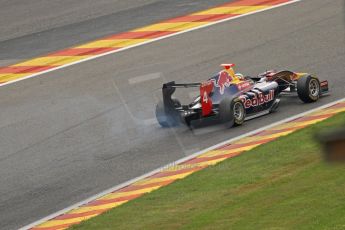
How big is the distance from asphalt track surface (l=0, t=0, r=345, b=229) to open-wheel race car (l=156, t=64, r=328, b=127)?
19cm

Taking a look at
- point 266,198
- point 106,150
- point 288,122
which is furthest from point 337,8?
point 266,198

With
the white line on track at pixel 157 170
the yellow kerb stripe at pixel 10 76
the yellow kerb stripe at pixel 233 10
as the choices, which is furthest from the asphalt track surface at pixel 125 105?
the yellow kerb stripe at pixel 10 76

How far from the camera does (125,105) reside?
1788 cm

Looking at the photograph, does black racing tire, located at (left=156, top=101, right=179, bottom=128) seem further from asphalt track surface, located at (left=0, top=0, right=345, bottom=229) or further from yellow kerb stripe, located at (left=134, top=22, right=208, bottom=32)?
yellow kerb stripe, located at (left=134, top=22, right=208, bottom=32)

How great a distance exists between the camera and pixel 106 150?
50.4ft

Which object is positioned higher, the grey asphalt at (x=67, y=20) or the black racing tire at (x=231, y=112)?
the grey asphalt at (x=67, y=20)

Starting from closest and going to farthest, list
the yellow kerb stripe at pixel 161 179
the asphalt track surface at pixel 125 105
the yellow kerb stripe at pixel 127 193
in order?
the yellow kerb stripe at pixel 127 193 < the yellow kerb stripe at pixel 161 179 < the asphalt track surface at pixel 125 105

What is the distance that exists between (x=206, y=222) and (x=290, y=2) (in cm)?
1560

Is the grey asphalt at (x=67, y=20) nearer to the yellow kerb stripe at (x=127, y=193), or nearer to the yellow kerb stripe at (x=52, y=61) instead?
the yellow kerb stripe at (x=52, y=61)

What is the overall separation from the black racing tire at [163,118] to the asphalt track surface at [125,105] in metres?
0.17

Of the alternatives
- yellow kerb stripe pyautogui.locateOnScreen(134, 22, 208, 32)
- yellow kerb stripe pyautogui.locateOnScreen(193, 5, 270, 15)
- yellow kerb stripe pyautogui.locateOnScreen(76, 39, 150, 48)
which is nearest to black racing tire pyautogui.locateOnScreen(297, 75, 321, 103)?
yellow kerb stripe pyautogui.locateOnScreen(76, 39, 150, 48)

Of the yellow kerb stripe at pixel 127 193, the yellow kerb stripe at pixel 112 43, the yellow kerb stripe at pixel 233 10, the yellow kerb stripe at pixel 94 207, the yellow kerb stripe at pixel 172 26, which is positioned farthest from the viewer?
the yellow kerb stripe at pixel 233 10

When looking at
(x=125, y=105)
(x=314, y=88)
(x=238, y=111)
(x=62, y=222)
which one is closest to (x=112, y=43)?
(x=125, y=105)

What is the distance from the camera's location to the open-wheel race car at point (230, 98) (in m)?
15.6
